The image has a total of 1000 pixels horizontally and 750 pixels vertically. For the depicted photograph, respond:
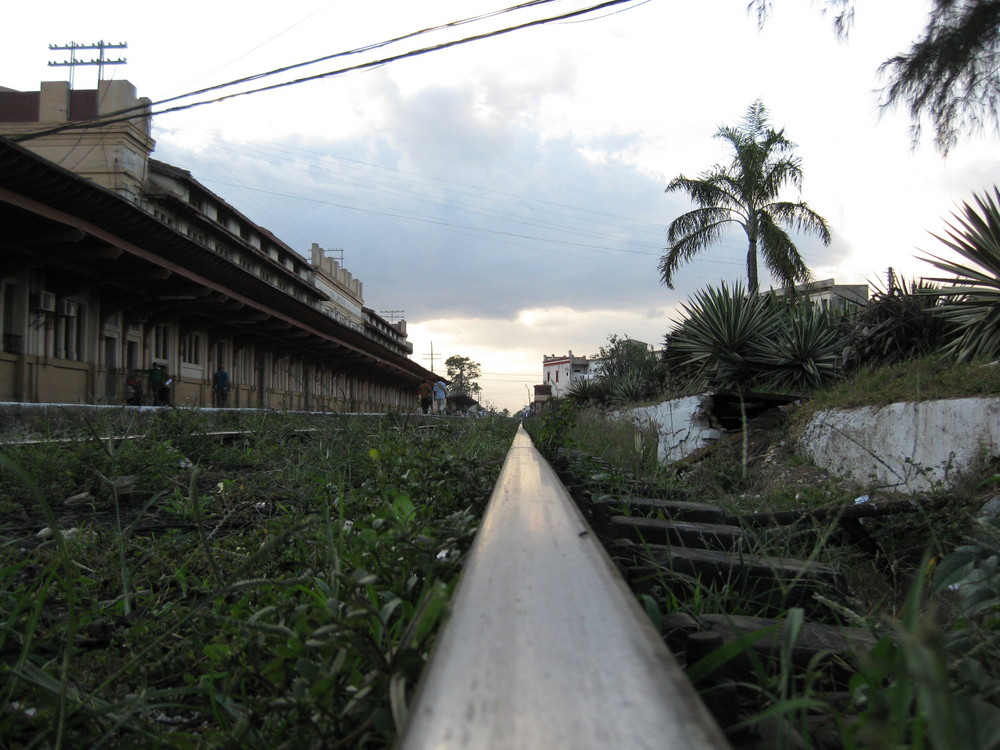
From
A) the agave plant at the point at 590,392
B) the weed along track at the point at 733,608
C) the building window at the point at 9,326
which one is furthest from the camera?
the agave plant at the point at 590,392

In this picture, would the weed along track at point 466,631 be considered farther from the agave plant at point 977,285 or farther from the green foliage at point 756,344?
the green foliage at point 756,344

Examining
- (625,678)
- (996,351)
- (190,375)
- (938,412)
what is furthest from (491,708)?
(190,375)

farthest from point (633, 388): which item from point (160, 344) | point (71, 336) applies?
point (160, 344)

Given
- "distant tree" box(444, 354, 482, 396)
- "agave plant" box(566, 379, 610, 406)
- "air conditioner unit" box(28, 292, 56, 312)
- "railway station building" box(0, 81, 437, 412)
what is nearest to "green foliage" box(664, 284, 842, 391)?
"railway station building" box(0, 81, 437, 412)

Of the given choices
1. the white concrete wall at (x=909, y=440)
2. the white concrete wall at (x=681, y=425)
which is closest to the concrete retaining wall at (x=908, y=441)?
the white concrete wall at (x=909, y=440)

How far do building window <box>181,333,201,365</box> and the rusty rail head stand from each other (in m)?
22.8

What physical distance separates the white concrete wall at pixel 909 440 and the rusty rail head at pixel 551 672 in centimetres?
394

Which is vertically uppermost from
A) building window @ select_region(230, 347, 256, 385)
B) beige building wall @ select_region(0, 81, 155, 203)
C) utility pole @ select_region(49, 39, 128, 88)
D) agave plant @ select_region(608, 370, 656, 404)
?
utility pole @ select_region(49, 39, 128, 88)

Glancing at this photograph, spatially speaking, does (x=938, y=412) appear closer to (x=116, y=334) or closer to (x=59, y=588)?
(x=59, y=588)

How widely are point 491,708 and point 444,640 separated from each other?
0.17 m

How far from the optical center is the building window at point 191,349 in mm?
21578

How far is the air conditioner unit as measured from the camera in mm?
14375

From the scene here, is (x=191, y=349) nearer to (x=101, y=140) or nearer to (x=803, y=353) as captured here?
(x=101, y=140)

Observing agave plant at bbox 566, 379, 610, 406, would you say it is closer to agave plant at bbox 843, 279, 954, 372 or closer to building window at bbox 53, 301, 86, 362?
agave plant at bbox 843, 279, 954, 372
